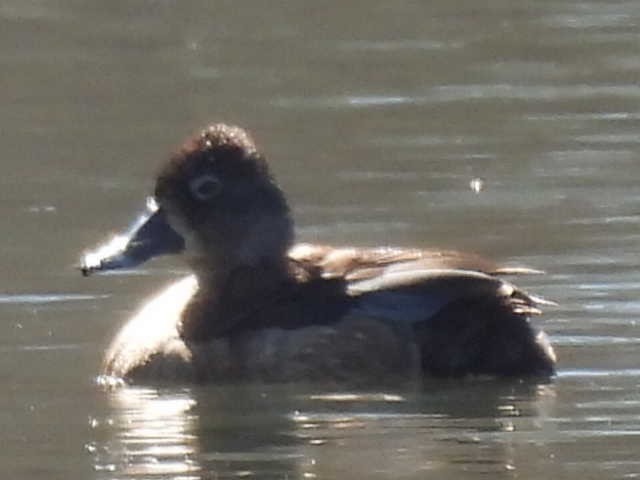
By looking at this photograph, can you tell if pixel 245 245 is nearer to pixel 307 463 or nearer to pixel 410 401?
pixel 410 401

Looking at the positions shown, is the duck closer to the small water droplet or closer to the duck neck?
the duck neck

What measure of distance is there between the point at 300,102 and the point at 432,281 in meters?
6.58

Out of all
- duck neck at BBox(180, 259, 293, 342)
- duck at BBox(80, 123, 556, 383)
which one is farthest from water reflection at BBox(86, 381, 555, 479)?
duck neck at BBox(180, 259, 293, 342)

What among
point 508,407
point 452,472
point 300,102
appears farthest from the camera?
point 300,102

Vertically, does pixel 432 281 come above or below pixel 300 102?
below

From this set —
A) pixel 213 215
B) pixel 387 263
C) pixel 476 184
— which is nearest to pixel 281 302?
pixel 387 263

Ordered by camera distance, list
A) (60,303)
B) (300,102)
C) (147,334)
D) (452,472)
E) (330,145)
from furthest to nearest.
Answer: (300,102) → (330,145) → (60,303) → (147,334) → (452,472)

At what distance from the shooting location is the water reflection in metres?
10.7

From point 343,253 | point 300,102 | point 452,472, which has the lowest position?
point 452,472

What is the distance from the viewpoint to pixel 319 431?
11.3 m

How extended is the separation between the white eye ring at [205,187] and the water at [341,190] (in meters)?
0.84

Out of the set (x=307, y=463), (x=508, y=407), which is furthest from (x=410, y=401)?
(x=307, y=463)

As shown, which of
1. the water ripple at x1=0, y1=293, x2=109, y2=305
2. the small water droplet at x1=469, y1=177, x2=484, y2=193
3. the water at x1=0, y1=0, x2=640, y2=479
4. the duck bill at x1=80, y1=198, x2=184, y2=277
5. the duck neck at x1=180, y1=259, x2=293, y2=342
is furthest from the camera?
the small water droplet at x1=469, y1=177, x2=484, y2=193

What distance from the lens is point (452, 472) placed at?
34.5 ft
